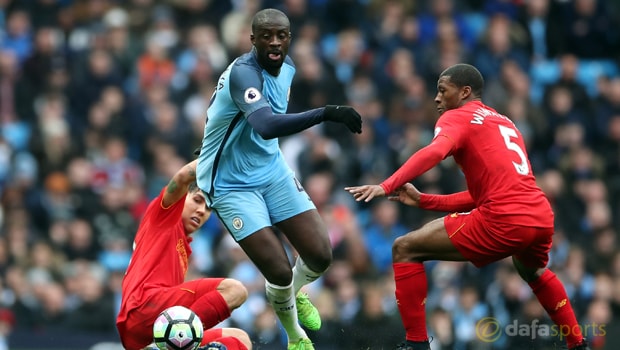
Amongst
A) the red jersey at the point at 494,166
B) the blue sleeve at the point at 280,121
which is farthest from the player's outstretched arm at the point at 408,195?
the blue sleeve at the point at 280,121

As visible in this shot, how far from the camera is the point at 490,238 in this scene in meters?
10.1

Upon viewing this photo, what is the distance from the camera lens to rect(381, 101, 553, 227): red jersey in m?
10.0

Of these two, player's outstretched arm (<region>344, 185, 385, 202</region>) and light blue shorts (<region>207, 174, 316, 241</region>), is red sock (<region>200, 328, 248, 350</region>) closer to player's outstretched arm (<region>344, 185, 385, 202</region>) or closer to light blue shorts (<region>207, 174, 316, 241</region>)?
light blue shorts (<region>207, 174, 316, 241</region>)

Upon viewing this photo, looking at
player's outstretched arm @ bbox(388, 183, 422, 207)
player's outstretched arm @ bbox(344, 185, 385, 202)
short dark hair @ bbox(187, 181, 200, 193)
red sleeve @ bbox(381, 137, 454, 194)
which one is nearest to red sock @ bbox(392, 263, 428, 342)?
player's outstretched arm @ bbox(388, 183, 422, 207)

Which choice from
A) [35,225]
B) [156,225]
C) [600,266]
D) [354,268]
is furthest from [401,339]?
[35,225]

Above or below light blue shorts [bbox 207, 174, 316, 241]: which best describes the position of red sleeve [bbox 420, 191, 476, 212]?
below

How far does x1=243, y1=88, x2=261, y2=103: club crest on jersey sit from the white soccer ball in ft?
5.49

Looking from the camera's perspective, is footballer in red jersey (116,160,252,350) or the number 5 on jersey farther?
footballer in red jersey (116,160,252,350)

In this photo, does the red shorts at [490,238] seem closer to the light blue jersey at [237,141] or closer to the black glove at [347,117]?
the black glove at [347,117]

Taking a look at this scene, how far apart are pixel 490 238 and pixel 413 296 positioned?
A: 77 cm

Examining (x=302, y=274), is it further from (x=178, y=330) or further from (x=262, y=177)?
(x=178, y=330)

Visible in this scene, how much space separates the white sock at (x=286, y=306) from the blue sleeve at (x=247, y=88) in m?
1.50

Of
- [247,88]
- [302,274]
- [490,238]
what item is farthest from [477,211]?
[247,88]

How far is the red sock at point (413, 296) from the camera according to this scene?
33.7ft
